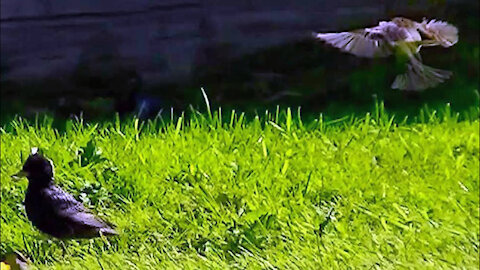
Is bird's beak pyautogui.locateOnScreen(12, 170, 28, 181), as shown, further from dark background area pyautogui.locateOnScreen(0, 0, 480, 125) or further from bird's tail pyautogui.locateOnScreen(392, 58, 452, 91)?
bird's tail pyautogui.locateOnScreen(392, 58, 452, 91)

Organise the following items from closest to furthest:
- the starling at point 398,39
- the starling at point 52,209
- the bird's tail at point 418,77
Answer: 1. the starling at point 52,209
2. the starling at point 398,39
3. the bird's tail at point 418,77

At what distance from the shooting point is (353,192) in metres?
1.26

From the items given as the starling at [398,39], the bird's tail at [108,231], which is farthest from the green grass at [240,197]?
the starling at [398,39]

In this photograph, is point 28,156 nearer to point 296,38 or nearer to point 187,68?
point 187,68

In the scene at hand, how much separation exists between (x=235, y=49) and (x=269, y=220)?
0.25m

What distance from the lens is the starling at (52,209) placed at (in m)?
1.10

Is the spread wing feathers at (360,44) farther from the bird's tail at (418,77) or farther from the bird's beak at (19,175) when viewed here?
the bird's beak at (19,175)

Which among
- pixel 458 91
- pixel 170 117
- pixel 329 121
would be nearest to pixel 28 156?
pixel 170 117

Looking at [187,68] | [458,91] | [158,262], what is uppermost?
[187,68]

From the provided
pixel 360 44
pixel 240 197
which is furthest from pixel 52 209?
pixel 360 44

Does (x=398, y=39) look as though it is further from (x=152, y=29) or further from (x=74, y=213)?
(x=74, y=213)

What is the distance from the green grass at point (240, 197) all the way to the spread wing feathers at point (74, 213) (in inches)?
0.6

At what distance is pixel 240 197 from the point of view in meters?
1.20

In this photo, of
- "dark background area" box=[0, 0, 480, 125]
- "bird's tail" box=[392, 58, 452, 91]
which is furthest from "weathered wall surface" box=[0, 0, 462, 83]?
"bird's tail" box=[392, 58, 452, 91]
